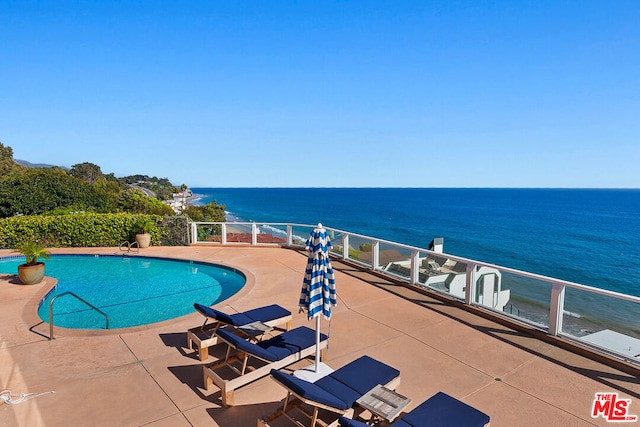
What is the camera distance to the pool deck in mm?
3586

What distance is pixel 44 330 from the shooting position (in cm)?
575

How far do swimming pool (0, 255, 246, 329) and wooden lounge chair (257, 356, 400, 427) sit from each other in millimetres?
4584

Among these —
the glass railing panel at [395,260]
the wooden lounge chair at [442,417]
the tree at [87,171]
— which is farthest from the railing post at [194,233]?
the tree at [87,171]

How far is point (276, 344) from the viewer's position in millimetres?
4324

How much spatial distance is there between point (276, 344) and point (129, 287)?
6.46 meters

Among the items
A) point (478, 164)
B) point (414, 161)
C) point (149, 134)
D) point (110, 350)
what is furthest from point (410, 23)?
point (478, 164)

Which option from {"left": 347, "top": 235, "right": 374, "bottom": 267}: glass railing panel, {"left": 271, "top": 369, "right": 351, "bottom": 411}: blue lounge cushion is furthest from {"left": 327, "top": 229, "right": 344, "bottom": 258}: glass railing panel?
{"left": 271, "top": 369, "right": 351, "bottom": 411}: blue lounge cushion

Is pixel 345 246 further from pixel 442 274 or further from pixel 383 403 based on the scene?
pixel 383 403

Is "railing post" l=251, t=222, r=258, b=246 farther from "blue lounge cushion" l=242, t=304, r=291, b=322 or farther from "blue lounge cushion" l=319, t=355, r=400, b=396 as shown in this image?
"blue lounge cushion" l=319, t=355, r=400, b=396

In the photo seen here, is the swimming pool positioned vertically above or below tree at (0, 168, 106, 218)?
below

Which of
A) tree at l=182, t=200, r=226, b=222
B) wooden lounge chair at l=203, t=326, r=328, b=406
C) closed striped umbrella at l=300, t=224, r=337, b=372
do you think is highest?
closed striped umbrella at l=300, t=224, r=337, b=372
